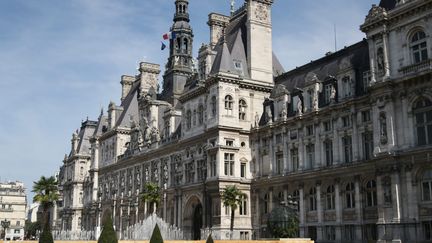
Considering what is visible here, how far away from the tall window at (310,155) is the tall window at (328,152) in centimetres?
172

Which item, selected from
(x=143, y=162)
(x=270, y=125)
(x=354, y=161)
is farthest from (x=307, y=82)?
(x=143, y=162)

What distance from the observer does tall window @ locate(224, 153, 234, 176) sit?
5906 cm

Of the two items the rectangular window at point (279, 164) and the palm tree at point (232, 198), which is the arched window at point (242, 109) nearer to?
the rectangular window at point (279, 164)

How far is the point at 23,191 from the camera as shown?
175750 millimetres

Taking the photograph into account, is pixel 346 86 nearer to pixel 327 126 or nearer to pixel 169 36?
pixel 327 126

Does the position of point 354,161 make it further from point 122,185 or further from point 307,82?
point 122,185

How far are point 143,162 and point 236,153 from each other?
24330 mm

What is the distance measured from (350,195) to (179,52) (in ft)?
162

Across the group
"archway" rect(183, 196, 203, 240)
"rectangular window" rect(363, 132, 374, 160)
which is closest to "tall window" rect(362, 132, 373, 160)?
"rectangular window" rect(363, 132, 374, 160)

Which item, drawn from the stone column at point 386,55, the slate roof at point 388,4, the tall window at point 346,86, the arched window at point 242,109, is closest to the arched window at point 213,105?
the arched window at point 242,109

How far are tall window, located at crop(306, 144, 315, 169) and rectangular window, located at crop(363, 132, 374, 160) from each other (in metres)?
6.66

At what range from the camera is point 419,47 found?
41625 mm

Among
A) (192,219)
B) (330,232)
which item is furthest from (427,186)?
(192,219)

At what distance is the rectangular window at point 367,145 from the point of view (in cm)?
4615
